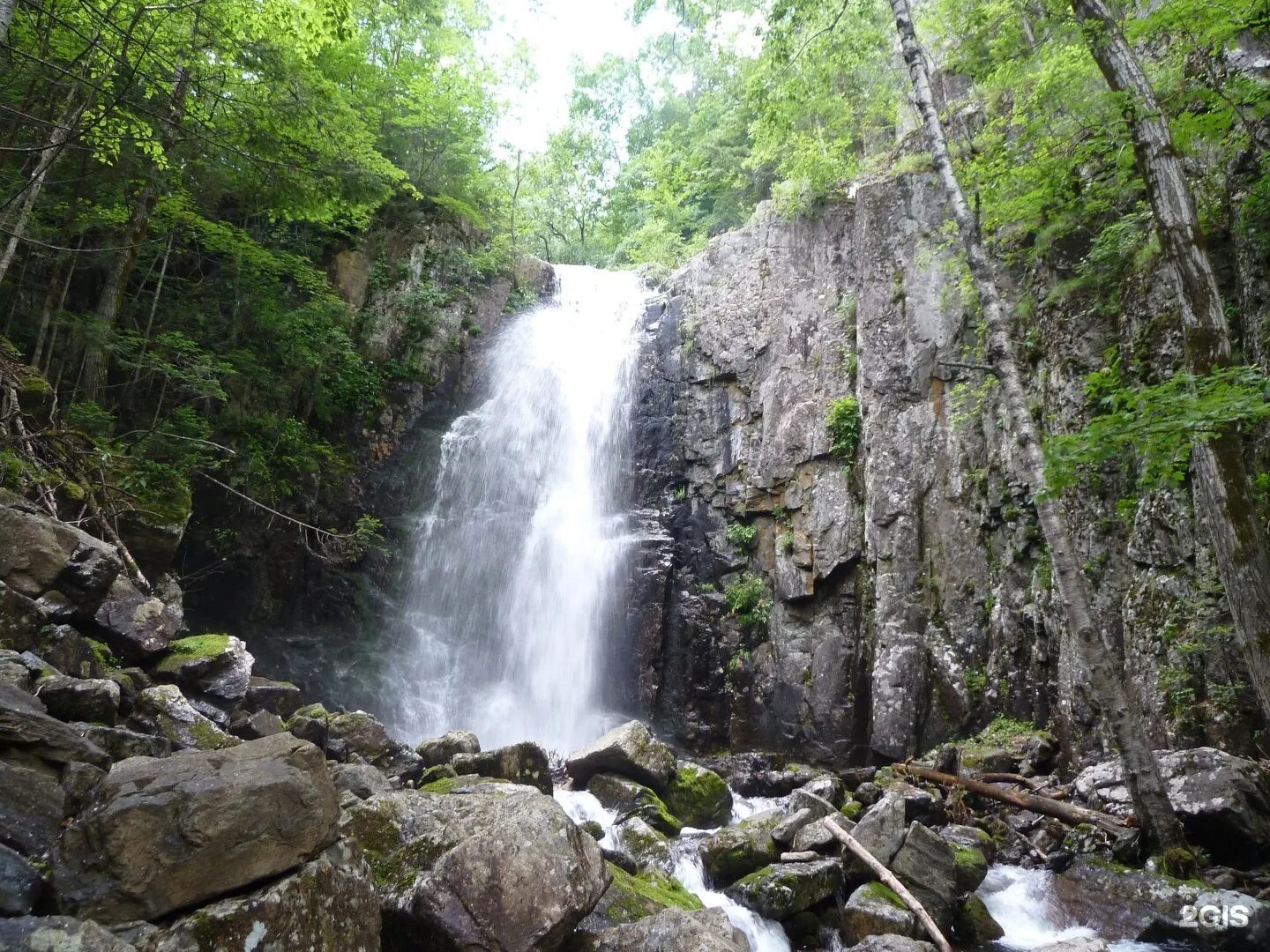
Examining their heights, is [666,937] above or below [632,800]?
above

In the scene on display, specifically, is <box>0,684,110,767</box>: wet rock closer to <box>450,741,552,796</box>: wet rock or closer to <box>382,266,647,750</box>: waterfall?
<box>450,741,552,796</box>: wet rock

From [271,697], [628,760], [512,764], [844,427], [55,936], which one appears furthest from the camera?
[844,427]

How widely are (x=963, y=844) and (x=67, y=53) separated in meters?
11.8

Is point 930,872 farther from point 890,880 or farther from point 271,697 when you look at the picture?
point 271,697

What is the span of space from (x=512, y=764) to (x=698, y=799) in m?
2.09

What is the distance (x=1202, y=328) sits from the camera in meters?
5.55

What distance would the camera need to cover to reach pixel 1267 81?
610 cm

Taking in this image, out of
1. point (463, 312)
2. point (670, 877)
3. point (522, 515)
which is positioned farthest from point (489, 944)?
point (463, 312)

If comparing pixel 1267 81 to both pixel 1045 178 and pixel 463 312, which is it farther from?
pixel 463 312

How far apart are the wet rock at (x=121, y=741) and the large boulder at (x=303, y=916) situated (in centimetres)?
177

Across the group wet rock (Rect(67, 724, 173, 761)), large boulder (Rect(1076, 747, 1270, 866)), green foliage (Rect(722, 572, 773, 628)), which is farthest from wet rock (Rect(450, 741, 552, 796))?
green foliage (Rect(722, 572, 773, 628))

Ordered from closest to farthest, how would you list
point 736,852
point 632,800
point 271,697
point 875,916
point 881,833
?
point 875,916
point 881,833
point 736,852
point 632,800
point 271,697

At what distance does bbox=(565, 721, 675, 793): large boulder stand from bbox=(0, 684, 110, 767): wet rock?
534 cm

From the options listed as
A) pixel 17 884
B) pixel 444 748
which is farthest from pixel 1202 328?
pixel 444 748
